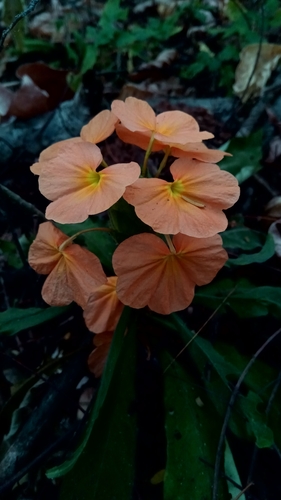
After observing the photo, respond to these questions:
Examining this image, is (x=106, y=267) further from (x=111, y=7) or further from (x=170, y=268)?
(x=111, y=7)

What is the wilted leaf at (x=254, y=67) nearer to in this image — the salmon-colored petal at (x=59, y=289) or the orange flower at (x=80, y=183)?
the orange flower at (x=80, y=183)

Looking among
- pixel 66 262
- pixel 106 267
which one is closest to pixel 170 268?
pixel 66 262

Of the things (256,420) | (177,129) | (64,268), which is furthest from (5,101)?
(256,420)

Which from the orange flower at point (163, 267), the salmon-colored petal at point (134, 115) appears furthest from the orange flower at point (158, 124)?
the orange flower at point (163, 267)

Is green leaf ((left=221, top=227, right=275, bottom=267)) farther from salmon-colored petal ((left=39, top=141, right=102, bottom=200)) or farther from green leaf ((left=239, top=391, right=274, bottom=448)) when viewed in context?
→ salmon-colored petal ((left=39, top=141, right=102, bottom=200))

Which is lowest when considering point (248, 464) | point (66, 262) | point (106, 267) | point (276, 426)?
point (248, 464)

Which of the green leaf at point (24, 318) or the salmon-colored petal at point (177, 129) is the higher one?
the salmon-colored petal at point (177, 129)

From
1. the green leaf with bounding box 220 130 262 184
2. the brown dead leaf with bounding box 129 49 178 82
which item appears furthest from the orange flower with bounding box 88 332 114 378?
the brown dead leaf with bounding box 129 49 178 82
